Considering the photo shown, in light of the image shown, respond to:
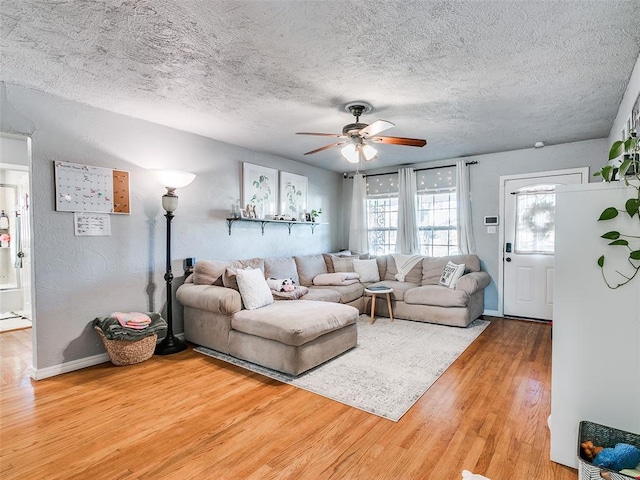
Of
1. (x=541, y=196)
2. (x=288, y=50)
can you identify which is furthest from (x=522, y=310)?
(x=288, y=50)

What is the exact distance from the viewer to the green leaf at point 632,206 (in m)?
1.53

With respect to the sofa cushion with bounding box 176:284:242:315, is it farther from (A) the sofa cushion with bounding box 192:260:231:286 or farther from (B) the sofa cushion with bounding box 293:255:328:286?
(B) the sofa cushion with bounding box 293:255:328:286

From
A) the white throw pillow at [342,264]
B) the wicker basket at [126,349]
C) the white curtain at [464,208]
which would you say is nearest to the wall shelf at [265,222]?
the white throw pillow at [342,264]

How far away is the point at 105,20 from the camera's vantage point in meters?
1.83

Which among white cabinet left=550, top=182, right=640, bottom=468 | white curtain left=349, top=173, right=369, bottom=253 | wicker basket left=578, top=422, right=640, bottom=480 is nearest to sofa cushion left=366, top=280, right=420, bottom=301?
white curtain left=349, top=173, right=369, bottom=253

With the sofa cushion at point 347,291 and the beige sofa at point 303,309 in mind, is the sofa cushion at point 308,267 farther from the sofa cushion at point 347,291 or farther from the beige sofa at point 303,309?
the sofa cushion at point 347,291

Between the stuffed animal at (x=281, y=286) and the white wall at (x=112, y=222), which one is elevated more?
the white wall at (x=112, y=222)

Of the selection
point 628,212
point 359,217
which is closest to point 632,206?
point 628,212

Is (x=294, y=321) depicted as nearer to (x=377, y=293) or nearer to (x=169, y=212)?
(x=169, y=212)

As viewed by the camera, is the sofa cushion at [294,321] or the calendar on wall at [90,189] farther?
the calendar on wall at [90,189]

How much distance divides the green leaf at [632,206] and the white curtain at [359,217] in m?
4.65

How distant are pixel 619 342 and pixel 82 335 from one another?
3964 millimetres

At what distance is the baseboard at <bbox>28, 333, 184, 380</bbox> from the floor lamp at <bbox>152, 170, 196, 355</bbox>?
48cm

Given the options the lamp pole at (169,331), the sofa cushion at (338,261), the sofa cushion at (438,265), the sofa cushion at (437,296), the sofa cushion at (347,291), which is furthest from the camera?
the sofa cushion at (338,261)
